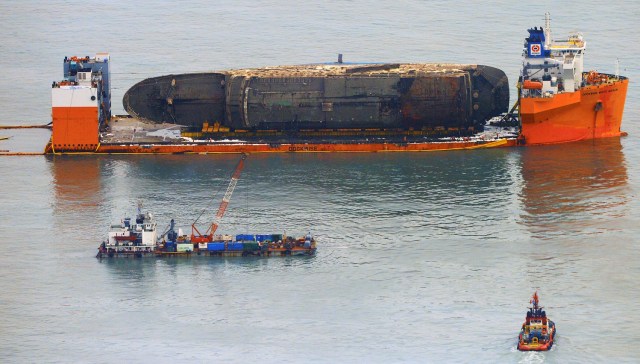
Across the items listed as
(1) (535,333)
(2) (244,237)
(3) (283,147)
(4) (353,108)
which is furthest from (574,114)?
(1) (535,333)

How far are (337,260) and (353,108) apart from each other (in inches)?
1055

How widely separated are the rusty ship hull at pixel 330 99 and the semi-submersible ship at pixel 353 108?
7 cm

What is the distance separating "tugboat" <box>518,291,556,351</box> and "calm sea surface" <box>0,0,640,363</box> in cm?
54

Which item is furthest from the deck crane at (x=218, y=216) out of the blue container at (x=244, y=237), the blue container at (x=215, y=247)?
the blue container at (x=244, y=237)

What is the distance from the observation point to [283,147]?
130 m

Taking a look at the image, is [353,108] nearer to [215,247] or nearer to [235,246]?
[235,246]

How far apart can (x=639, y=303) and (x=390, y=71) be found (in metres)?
38.5

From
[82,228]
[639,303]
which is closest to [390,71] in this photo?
[82,228]

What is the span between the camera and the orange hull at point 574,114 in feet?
424

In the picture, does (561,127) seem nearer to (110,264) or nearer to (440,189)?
(440,189)

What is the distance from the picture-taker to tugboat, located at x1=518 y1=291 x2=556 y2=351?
90312 mm

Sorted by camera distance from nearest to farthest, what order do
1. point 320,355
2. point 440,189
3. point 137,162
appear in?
1. point 320,355
2. point 440,189
3. point 137,162

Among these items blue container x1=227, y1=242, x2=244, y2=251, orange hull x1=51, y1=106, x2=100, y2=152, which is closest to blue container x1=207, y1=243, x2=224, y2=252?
blue container x1=227, y1=242, x2=244, y2=251

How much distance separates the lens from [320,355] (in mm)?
90875
